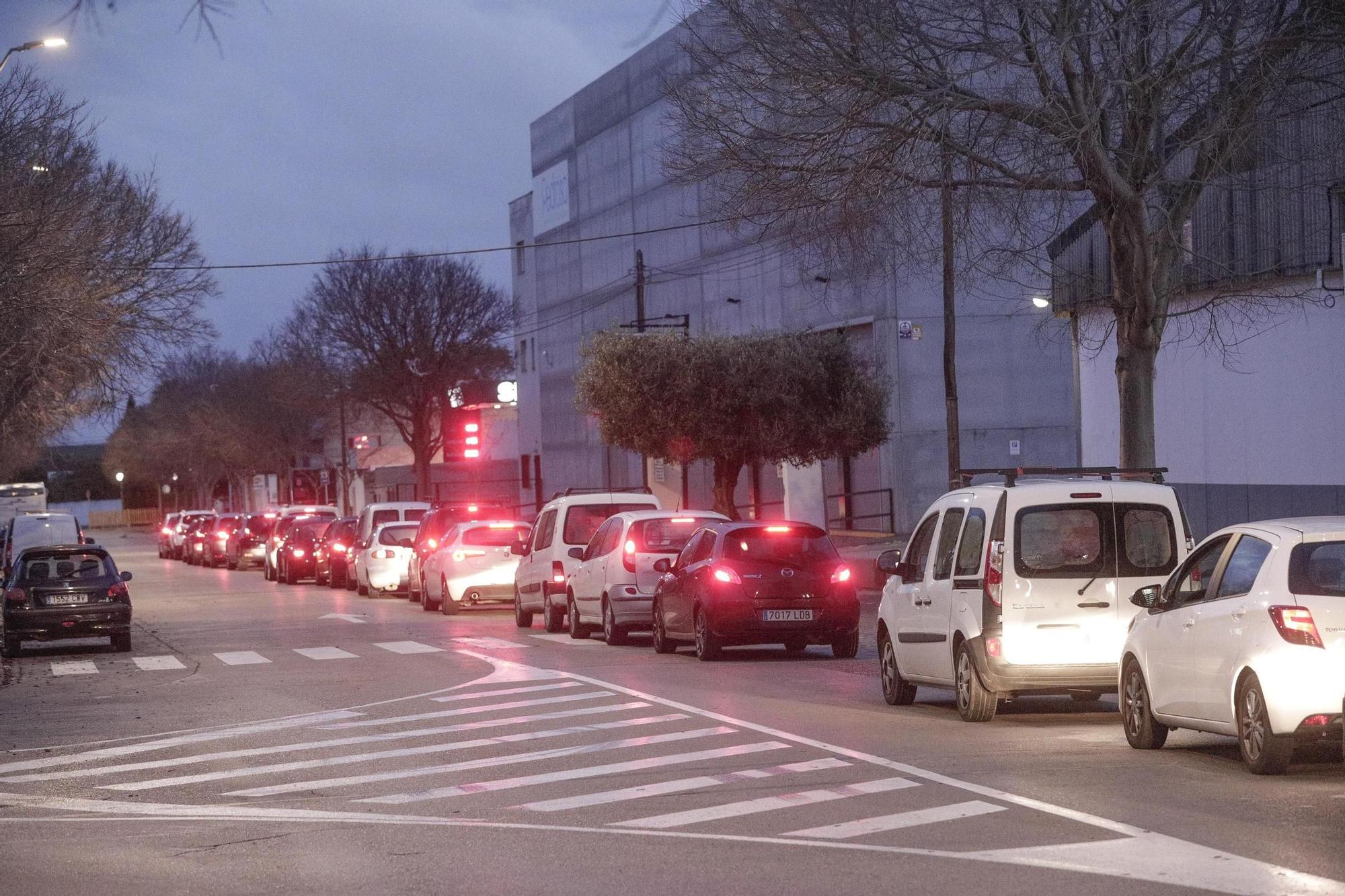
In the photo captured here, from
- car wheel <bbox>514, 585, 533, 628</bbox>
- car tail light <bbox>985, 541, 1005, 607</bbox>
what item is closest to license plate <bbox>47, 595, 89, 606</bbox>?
car wheel <bbox>514, 585, 533, 628</bbox>

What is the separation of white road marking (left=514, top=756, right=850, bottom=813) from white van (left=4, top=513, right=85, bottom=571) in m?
36.1

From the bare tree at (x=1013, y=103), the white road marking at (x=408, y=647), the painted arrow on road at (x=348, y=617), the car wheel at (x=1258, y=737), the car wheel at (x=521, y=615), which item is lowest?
the painted arrow on road at (x=348, y=617)

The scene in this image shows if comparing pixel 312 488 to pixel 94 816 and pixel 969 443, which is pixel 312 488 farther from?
pixel 94 816

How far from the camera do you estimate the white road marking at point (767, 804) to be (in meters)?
9.55

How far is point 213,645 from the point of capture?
25.7 meters

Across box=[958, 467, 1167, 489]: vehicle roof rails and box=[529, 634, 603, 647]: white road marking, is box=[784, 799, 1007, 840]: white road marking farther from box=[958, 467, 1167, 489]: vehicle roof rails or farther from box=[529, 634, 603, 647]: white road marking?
box=[529, 634, 603, 647]: white road marking

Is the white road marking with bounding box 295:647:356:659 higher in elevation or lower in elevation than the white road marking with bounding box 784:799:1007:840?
lower

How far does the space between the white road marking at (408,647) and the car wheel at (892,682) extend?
27.7 ft

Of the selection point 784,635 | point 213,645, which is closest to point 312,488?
point 213,645

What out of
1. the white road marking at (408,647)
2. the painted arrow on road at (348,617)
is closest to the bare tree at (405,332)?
the painted arrow on road at (348,617)

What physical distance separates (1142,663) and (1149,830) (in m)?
3.44

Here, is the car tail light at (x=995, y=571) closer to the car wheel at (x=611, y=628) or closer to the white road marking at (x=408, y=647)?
the car wheel at (x=611, y=628)

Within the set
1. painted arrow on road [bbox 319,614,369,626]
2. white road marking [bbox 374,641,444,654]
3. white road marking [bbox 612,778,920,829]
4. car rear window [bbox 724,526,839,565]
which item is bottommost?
painted arrow on road [bbox 319,614,369,626]

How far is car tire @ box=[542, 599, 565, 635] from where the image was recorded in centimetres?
2567
